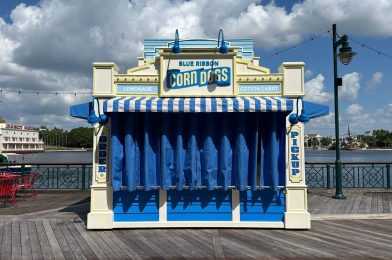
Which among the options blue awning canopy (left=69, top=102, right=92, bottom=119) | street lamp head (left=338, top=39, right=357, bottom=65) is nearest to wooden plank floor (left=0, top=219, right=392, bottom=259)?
blue awning canopy (left=69, top=102, right=92, bottom=119)

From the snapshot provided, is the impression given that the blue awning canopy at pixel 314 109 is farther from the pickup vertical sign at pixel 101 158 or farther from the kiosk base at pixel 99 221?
the kiosk base at pixel 99 221

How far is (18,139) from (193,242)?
10426 cm

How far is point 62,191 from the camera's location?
12.4 meters

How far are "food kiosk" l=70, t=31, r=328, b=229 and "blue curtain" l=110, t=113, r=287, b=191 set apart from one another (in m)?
0.02

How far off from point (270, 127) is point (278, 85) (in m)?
0.93

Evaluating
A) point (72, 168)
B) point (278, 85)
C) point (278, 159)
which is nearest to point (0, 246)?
point (278, 159)

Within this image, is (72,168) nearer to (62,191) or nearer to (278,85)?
(62,191)

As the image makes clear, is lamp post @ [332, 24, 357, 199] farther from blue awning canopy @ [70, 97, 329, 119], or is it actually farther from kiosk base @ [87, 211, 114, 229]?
kiosk base @ [87, 211, 114, 229]

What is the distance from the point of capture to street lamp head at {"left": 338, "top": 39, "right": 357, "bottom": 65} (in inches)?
424

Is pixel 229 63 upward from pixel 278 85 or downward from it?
upward

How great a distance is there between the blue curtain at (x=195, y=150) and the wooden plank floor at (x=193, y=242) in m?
0.94

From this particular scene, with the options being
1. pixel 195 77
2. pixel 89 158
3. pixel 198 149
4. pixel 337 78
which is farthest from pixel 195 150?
pixel 89 158

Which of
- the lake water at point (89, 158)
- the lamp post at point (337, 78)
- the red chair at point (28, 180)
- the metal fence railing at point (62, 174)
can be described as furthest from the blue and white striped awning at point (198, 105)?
the lake water at point (89, 158)

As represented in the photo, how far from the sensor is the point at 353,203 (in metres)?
9.89
